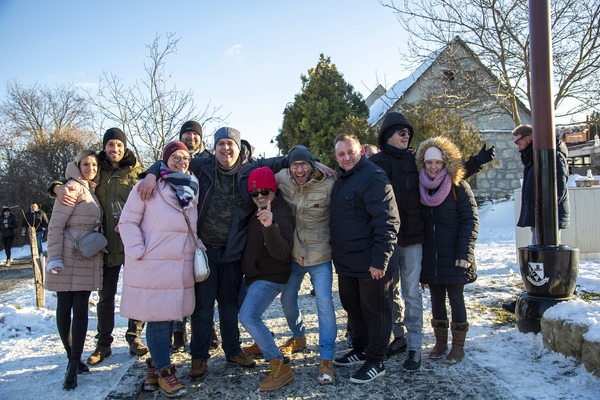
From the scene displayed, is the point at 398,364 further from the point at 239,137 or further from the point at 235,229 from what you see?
the point at 239,137

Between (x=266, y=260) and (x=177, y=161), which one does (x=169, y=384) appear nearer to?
(x=266, y=260)

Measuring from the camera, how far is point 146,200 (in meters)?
3.40

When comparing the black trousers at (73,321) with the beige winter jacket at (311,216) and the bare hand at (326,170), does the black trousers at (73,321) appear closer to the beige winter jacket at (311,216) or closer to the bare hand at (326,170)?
the beige winter jacket at (311,216)

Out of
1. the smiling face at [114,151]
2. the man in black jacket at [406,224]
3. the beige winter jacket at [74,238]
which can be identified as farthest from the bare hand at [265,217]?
the smiling face at [114,151]

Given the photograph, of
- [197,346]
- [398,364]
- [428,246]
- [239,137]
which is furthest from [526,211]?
[197,346]

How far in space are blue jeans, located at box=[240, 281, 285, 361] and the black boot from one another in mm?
1480

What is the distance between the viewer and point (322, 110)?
18969 millimetres

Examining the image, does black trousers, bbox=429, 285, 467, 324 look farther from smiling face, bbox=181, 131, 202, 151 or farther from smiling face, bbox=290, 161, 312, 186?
smiling face, bbox=181, 131, 202, 151

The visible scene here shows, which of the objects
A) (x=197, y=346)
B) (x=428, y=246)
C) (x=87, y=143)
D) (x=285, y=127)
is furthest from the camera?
(x=87, y=143)

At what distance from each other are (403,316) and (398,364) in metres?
0.55

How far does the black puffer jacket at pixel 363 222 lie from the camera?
338 cm

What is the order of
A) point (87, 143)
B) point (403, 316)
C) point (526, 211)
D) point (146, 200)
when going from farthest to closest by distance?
point (87, 143), point (526, 211), point (403, 316), point (146, 200)

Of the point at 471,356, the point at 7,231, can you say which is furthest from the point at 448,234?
the point at 7,231

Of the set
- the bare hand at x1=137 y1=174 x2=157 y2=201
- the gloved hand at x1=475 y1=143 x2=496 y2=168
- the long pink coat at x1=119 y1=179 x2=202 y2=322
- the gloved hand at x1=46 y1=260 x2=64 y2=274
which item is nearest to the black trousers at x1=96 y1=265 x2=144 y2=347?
the gloved hand at x1=46 y1=260 x2=64 y2=274
